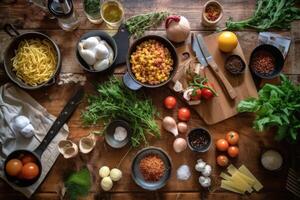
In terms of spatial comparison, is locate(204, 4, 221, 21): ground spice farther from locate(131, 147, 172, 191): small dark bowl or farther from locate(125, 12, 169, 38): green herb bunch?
locate(131, 147, 172, 191): small dark bowl

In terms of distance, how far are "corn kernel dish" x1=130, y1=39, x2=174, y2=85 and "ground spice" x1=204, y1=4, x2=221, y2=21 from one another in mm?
310

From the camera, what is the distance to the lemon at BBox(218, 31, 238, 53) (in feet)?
7.23

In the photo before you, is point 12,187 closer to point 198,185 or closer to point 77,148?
point 77,148

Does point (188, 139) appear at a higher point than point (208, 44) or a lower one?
lower

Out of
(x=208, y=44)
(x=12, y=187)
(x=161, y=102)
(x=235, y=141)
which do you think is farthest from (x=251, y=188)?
(x=12, y=187)

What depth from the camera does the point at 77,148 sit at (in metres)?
2.19

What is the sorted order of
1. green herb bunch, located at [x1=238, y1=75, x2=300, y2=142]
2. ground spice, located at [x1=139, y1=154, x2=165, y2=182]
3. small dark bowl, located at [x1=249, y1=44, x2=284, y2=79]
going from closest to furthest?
1. green herb bunch, located at [x1=238, y1=75, x2=300, y2=142]
2. ground spice, located at [x1=139, y1=154, x2=165, y2=182]
3. small dark bowl, located at [x1=249, y1=44, x2=284, y2=79]

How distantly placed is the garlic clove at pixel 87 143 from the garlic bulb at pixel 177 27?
65cm

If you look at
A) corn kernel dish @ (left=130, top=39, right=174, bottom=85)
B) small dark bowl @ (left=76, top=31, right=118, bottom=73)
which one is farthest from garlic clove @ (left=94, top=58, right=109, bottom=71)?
corn kernel dish @ (left=130, top=39, right=174, bottom=85)

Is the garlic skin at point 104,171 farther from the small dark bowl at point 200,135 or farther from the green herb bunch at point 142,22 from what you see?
the green herb bunch at point 142,22

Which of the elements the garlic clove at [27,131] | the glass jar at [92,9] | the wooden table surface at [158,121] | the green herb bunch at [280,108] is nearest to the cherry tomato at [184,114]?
the wooden table surface at [158,121]

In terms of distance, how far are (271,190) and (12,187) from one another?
1304 millimetres

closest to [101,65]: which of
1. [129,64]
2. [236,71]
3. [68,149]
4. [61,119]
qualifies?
[129,64]

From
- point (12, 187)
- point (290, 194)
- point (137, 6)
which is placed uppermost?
point (137, 6)
